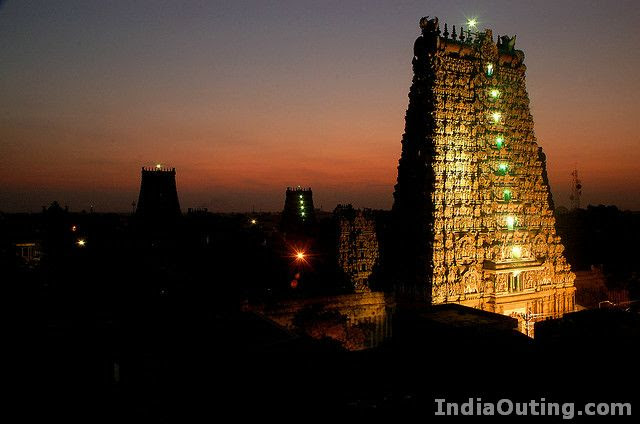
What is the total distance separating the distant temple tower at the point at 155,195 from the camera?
3519 centimetres

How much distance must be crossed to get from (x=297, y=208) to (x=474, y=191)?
22.9 meters

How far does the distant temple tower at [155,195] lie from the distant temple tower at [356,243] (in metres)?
17.2

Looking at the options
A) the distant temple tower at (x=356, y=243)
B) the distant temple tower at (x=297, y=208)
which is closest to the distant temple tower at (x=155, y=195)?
the distant temple tower at (x=297, y=208)

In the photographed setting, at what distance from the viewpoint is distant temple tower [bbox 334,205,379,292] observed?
886 inches

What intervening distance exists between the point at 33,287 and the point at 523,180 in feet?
68.6

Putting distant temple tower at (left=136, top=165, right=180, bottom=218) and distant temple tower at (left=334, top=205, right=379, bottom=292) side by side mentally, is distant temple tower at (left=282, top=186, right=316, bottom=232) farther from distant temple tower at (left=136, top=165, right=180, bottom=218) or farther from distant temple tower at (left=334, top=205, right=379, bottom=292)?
distant temple tower at (left=334, top=205, right=379, bottom=292)

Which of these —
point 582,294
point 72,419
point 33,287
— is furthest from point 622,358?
point 582,294

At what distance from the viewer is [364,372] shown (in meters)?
12.0

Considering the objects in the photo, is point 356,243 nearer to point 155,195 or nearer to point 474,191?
point 474,191

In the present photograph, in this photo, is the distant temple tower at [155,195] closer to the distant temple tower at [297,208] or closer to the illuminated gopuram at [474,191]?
the distant temple tower at [297,208]

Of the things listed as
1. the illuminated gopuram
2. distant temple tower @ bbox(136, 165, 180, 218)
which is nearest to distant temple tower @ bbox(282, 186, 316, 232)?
distant temple tower @ bbox(136, 165, 180, 218)

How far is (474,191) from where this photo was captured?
22.7 m

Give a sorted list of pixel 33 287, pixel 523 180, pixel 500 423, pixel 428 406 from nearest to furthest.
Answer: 1. pixel 500 423
2. pixel 428 406
3. pixel 33 287
4. pixel 523 180

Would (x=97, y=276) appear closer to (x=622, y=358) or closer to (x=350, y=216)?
(x=350, y=216)
